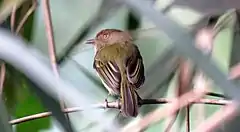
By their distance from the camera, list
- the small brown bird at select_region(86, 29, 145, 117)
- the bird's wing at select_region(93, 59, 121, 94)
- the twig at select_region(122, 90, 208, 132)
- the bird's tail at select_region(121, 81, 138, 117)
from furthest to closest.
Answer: the bird's wing at select_region(93, 59, 121, 94) < the small brown bird at select_region(86, 29, 145, 117) < the bird's tail at select_region(121, 81, 138, 117) < the twig at select_region(122, 90, 208, 132)

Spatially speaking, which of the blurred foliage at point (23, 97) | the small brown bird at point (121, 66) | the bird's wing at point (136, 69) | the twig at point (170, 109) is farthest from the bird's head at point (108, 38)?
the twig at point (170, 109)

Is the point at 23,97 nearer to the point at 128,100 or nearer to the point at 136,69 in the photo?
the point at 128,100

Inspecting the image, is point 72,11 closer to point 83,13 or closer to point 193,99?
point 83,13

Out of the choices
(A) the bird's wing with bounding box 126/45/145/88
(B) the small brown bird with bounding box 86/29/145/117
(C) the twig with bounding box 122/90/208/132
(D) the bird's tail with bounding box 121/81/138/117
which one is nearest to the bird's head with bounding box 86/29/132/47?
(B) the small brown bird with bounding box 86/29/145/117

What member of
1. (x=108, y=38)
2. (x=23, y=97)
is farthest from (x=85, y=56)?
(x=23, y=97)

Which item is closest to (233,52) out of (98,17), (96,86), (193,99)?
(193,99)

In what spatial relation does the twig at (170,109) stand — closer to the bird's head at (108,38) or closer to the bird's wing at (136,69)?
the bird's wing at (136,69)

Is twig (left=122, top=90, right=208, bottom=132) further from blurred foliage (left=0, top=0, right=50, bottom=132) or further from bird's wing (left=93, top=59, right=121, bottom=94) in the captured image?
bird's wing (left=93, top=59, right=121, bottom=94)
